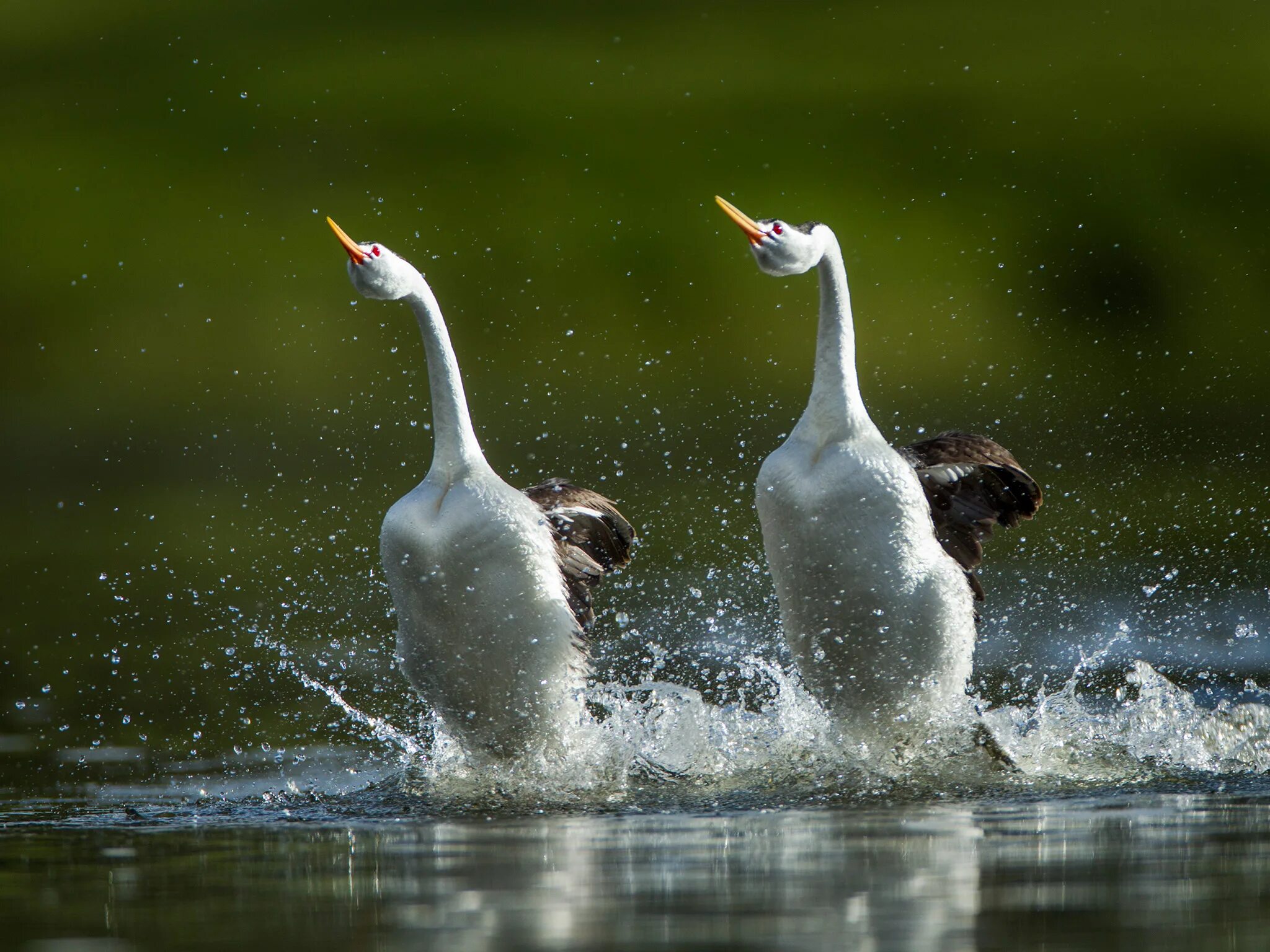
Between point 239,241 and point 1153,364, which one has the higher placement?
point 239,241

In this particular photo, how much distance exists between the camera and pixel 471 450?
10.2 m

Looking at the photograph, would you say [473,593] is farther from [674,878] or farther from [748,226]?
[674,878]

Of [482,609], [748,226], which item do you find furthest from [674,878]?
[748,226]

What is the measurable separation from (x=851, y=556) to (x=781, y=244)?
5.32 feet

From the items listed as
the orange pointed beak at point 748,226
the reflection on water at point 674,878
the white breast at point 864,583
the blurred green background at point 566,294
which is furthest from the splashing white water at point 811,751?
the orange pointed beak at point 748,226

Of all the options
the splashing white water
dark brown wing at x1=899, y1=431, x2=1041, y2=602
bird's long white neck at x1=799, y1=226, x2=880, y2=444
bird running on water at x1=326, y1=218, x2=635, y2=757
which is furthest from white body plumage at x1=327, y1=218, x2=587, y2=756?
dark brown wing at x1=899, y1=431, x2=1041, y2=602

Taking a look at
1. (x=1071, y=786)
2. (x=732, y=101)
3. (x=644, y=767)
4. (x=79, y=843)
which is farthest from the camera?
(x=732, y=101)

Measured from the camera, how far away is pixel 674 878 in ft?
23.9

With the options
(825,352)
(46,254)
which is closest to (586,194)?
(46,254)

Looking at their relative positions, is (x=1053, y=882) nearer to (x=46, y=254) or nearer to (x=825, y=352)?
(x=825, y=352)

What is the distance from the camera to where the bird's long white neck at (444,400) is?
1018 cm

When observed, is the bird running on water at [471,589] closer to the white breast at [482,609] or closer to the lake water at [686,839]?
the white breast at [482,609]

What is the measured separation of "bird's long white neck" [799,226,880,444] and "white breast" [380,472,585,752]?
4.94 ft

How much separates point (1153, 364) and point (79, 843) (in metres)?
37.0
